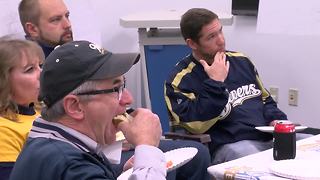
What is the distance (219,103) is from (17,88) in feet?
3.54

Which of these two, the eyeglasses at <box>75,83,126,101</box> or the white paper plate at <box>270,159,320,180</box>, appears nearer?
the eyeglasses at <box>75,83,126,101</box>

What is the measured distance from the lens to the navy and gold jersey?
2943 millimetres

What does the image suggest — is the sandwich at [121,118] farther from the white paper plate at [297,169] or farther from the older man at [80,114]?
the white paper plate at [297,169]

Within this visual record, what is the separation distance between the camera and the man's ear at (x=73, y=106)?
148 centimetres

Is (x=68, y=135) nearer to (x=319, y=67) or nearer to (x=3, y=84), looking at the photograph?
(x=3, y=84)

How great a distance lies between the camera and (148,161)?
58.9 inches

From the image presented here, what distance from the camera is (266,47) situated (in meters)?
4.70

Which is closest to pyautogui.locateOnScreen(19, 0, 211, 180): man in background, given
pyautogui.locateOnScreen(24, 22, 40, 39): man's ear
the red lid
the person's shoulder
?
pyautogui.locateOnScreen(24, 22, 40, 39): man's ear

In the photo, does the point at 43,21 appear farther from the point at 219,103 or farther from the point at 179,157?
the point at 179,157

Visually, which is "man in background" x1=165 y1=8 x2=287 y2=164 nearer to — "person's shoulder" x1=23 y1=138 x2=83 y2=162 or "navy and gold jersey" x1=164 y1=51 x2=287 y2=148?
"navy and gold jersey" x1=164 y1=51 x2=287 y2=148

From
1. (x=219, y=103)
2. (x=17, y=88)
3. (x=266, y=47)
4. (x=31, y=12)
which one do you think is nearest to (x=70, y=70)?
(x=17, y=88)

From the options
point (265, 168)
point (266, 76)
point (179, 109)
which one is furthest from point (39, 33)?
point (266, 76)

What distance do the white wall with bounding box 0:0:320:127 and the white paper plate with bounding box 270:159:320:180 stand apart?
8.51 ft

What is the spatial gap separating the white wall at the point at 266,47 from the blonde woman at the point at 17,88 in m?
2.02
